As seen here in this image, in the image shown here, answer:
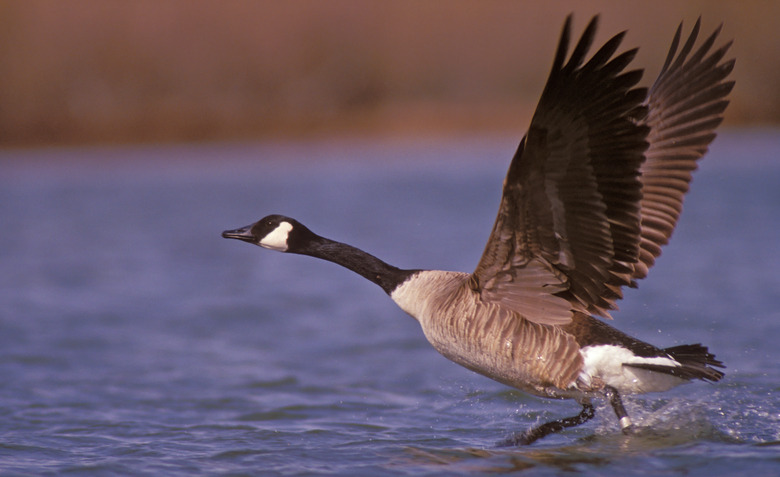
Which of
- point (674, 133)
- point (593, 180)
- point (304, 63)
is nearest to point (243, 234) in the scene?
point (593, 180)

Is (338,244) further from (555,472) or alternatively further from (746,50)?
(746,50)

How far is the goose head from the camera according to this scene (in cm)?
605

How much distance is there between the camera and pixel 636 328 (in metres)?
8.61

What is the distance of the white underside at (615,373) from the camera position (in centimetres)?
521

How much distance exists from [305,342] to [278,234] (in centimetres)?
303

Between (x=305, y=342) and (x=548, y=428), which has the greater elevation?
(x=305, y=342)

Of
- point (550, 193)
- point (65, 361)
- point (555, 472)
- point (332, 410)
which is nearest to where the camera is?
point (550, 193)

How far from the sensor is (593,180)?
15.1ft

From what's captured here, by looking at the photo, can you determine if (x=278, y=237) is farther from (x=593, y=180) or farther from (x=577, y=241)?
(x=593, y=180)

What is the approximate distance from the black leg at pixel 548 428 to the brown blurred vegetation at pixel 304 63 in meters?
18.6

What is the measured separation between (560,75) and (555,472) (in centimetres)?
206

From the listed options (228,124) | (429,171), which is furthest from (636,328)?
(228,124)

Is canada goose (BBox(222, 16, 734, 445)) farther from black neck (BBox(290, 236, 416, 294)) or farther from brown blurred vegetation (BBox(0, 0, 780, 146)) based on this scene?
brown blurred vegetation (BBox(0, 0, 780, 146))

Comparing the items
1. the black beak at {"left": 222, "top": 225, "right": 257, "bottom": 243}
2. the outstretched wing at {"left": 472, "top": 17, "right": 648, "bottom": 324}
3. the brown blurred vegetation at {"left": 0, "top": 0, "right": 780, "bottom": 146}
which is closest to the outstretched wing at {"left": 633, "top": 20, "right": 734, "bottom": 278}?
the outstretched wing at {"left": 472, "top": 17, "right": 648, "bottom": 324}
